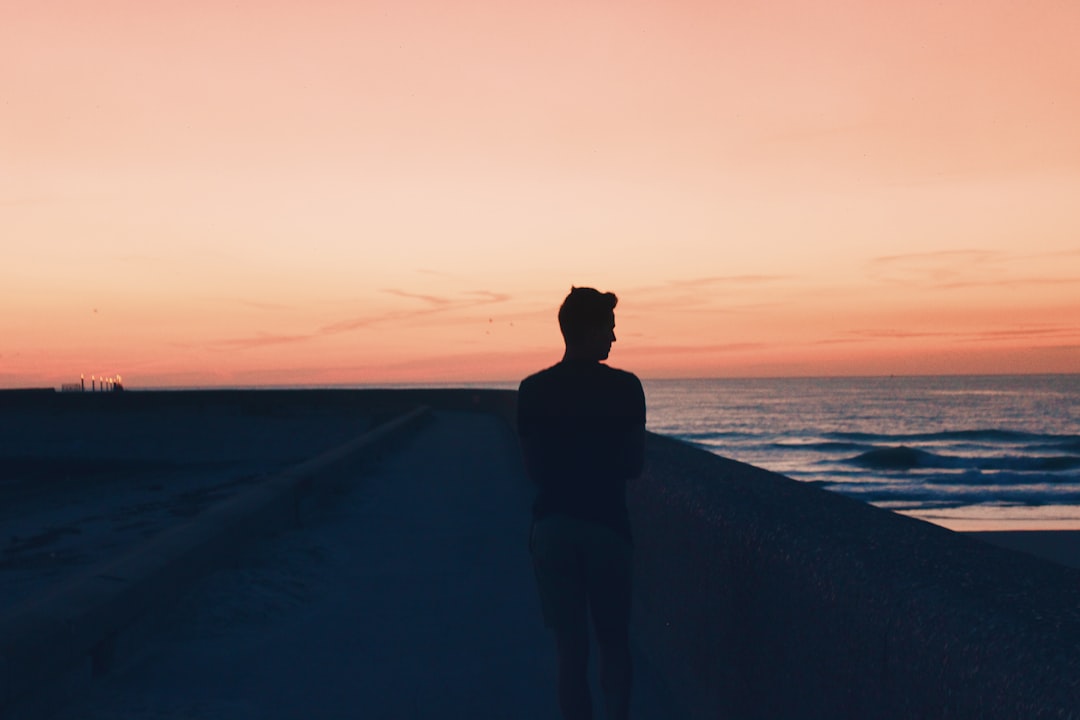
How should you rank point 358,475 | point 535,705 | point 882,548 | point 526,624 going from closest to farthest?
point 882,548, point 535,705, point 526,624, point 358,475

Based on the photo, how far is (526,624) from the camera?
22.0 ft

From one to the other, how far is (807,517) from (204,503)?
1250cm

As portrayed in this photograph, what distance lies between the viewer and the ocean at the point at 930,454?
87.1ft

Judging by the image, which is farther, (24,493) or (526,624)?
(24,493)

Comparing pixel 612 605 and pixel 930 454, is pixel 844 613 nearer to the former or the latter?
pixel 612 605

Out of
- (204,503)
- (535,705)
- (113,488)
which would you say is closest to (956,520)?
(204,503)

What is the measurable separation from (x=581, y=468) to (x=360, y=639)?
2944mm

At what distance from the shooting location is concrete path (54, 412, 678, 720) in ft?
16.3

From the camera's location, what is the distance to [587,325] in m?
3.82

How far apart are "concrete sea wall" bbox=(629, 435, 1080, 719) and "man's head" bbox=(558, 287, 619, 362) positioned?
85 cm

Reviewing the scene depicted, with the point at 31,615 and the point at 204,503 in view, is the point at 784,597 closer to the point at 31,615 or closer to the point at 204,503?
the point at 31,615

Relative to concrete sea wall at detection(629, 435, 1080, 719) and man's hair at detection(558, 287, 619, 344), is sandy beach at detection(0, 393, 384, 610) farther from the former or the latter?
man's hair at detection(558, 287, 619, 344)

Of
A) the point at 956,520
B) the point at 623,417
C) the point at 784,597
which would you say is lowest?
the point at 956,520

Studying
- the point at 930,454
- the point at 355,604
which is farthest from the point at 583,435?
the point at 930,454
